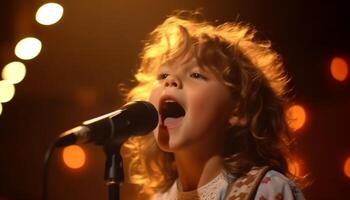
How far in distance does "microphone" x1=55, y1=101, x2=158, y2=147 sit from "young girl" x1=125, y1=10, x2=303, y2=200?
0.11 m

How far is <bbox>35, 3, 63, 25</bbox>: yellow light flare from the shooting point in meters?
1.97

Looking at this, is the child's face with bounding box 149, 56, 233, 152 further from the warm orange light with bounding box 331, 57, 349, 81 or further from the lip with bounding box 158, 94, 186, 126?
the warm orange light with bounding box 331, 57, 349, 81

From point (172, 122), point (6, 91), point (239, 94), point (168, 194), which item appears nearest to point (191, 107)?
point (172, 122)

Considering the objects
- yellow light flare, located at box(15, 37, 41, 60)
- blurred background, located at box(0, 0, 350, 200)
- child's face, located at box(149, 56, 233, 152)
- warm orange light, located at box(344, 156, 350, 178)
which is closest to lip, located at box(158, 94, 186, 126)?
child's face, located at box(149, 56, 233, 152)

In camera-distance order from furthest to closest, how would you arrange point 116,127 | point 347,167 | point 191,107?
point 347,167 < point 191,107 < point 116,127

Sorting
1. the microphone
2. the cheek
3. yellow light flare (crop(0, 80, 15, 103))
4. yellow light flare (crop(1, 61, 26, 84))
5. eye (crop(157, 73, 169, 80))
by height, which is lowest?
the microphone

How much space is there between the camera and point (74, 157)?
8.07 ft

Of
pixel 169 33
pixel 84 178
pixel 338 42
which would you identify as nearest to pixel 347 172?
pixel 338 42

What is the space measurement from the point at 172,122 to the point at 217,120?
0.10 metres

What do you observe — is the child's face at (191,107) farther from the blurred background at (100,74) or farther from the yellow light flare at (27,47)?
the yellow light flare at (27,47)

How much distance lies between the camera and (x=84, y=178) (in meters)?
2.41

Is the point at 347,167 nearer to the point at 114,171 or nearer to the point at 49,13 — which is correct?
the point at 49,13

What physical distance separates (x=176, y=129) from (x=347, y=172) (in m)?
1.37

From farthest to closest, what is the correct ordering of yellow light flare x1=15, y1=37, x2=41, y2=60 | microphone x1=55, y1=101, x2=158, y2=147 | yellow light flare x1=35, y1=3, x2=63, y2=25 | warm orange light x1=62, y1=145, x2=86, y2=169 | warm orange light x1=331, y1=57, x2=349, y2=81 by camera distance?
1. warm orange light x1=62, y1=145, x2=86, y2=169
2. warm orange light x1=331, y1=57, x2=349, y2=81
3. yellow light flare x1=15, y1=37, x2=41, y2=60
4. yellow light flare x1=35, y1=3, x2=63, y2=25
5. microphone x1=55, y1=101, x2=158, y2=147
